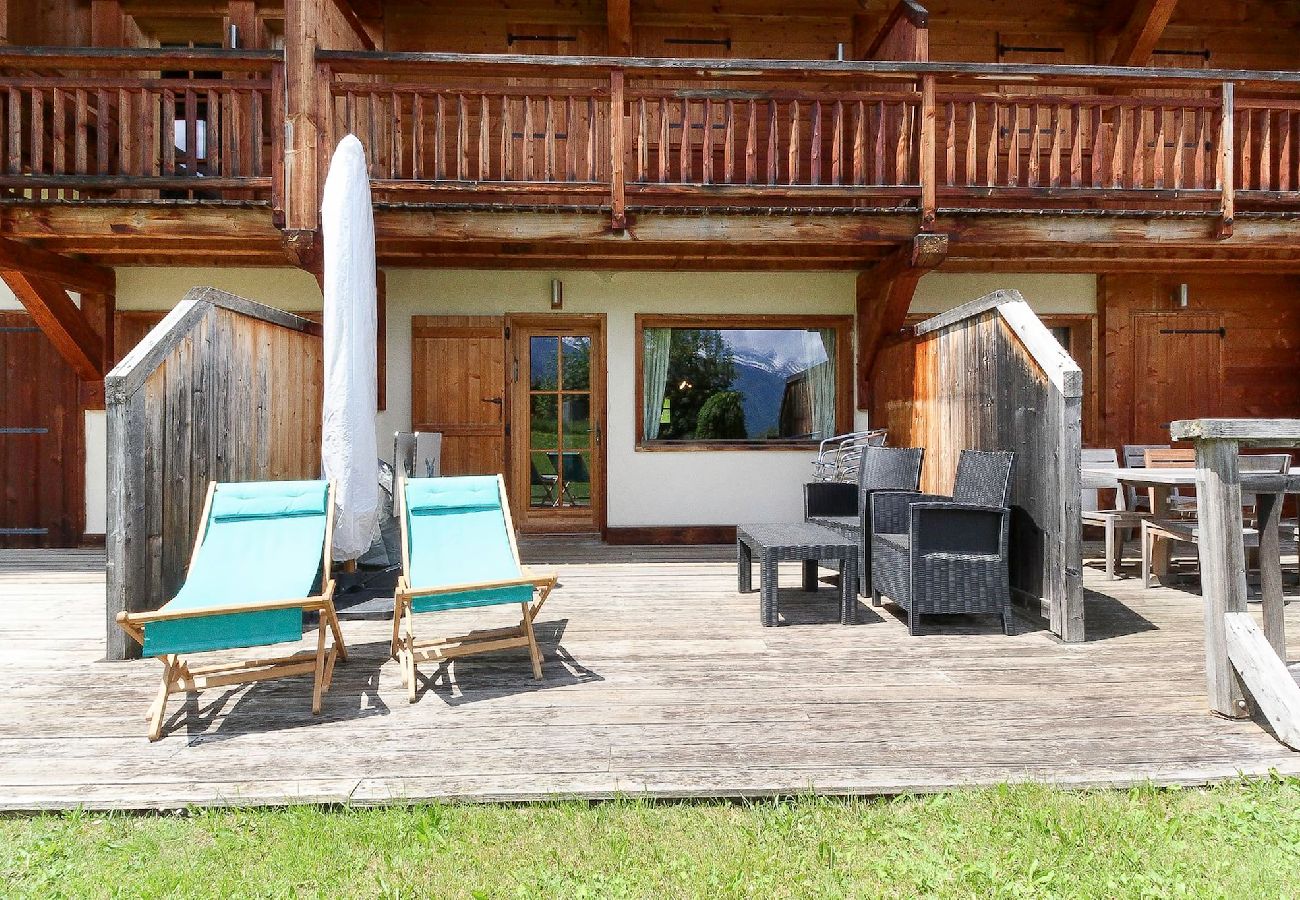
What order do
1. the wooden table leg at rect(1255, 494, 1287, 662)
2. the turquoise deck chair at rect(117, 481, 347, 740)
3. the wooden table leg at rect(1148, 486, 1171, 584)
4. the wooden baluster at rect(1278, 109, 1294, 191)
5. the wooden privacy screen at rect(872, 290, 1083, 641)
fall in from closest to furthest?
1. the turquoise deck chair at rect(117, 481, 347, 740)
2. the wooden table leg at rect(1255, 494, 1287, 662)
3. the wooden privacy screen at rect(872, 290, 1083, 641)
4. the wooden table leg at rect(1148, 486, 1171, 584)
5. the wooden baluster at rect(1278, 109, 1294, 191)

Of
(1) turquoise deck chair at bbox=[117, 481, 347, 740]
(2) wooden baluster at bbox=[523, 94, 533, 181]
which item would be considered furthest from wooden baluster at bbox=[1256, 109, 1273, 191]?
(1) turquoise deck chair at bbox=[117, 481, 347, 740]

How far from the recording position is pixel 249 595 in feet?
9.25

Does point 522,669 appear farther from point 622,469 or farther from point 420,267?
point 420,267

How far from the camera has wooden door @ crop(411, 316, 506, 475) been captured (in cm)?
684

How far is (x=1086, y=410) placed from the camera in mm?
7098

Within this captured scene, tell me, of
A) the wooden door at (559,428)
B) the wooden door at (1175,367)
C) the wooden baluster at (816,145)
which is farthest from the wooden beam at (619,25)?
the wooden door at (1175,367)

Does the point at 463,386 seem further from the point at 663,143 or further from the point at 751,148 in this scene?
the point at 751,148

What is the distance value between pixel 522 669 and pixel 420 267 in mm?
4858

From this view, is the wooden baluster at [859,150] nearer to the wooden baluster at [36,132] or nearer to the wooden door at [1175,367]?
the wooden door at [1175,367]

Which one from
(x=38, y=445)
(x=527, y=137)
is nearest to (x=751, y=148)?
(x=527, y=137)

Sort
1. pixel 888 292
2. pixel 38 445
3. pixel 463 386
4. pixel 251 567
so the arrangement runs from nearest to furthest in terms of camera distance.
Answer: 1. pixel 251 567
2. pixel 888 292
3. pixel 38 445
4. pixel 463 386

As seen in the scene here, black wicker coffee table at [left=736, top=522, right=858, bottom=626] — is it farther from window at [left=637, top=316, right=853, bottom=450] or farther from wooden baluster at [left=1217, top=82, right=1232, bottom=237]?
wooden baluster at [left=1217, top=82, right=1232, bottom=237]

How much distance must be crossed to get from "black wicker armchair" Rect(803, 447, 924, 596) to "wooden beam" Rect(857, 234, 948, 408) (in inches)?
62.0

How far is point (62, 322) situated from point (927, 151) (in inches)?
291
